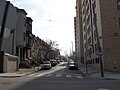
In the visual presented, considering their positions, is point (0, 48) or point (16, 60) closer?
point (0, 48)

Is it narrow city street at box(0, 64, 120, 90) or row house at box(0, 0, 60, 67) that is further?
row house at box(0, 0, 60, 67)

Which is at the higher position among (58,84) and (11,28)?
(11,28)

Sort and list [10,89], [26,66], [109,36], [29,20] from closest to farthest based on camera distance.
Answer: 1. [10,89]
2. [109,36]
3. [26,66]
4. [29,20]

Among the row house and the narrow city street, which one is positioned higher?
the row house

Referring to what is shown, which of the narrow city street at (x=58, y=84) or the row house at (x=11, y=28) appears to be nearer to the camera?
the narrow city street at (x=58, y=84)

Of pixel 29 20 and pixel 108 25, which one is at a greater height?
pixel 29 20

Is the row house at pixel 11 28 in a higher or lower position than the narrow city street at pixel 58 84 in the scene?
higher

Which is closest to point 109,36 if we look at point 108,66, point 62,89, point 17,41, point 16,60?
point 108,66

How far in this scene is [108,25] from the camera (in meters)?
42.9

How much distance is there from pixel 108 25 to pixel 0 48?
56.5 feet

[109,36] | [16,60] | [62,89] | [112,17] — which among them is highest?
[112,17]

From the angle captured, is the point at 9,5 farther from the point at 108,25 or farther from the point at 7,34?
the point at 108,25

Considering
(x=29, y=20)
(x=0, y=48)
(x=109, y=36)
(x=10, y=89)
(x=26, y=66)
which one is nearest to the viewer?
(x=10, y=89)

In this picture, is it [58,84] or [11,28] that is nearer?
[58,84]
